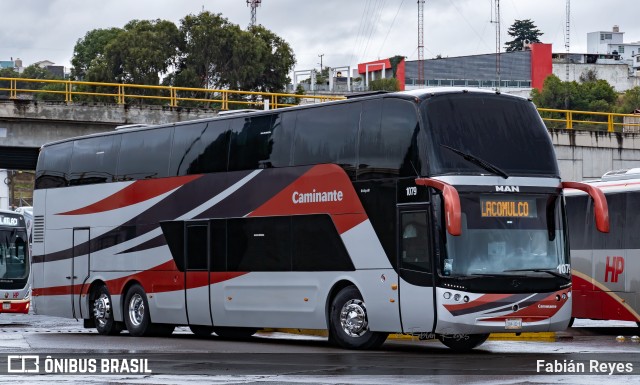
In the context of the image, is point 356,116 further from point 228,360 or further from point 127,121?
point 127,121

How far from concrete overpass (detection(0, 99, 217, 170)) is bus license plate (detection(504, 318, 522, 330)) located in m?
21.4

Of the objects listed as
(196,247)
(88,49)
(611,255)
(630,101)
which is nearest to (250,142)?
(196,247)

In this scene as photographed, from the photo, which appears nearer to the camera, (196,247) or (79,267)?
(196,247)

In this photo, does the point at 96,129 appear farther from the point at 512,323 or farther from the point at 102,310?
the point at 512,323

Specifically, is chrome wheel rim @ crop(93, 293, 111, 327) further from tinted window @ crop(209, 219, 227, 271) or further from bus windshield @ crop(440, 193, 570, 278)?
bus windshield @ crop(440, 193, 570, 278)

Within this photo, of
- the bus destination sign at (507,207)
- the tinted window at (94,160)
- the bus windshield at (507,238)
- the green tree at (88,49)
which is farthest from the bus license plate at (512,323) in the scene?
the green tree at (88,49)

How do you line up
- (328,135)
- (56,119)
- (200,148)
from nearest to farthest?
1. (328,135)
2. (200,148)
3. (56,119)

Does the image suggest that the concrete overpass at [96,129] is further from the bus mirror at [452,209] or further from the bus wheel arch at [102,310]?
the bus mirror at [452,209]

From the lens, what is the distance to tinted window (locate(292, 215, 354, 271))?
67.8 feet

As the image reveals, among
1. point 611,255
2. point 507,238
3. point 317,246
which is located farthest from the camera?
point 611,255

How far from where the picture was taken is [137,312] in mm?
25828

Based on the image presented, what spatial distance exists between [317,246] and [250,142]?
2.76m

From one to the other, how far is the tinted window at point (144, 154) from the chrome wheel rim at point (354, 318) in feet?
19.9

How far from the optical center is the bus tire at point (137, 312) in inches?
1000
